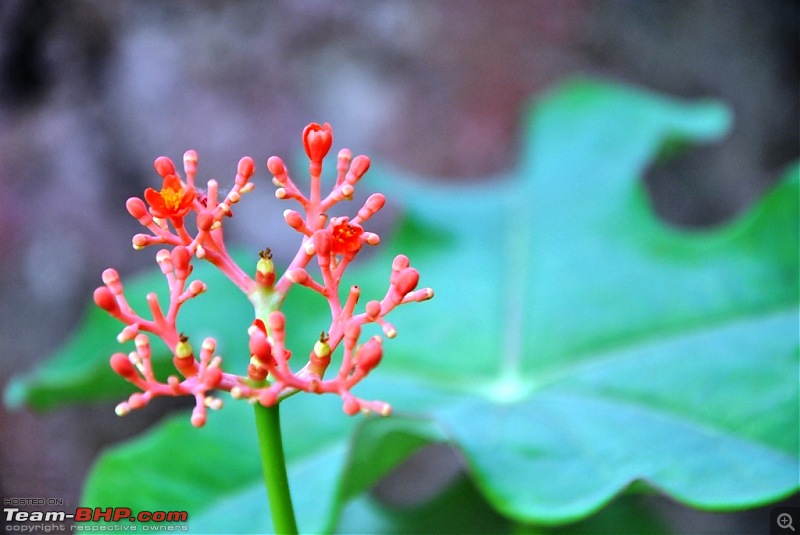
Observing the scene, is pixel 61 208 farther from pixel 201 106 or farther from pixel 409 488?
pixel 409 488

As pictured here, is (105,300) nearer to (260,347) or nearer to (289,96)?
(260,347)

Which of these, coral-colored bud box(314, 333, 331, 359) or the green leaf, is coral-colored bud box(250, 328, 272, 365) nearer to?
coral-colored bud box(314, 333, 331, 359)

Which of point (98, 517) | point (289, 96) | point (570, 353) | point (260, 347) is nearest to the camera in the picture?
point (260, 347)

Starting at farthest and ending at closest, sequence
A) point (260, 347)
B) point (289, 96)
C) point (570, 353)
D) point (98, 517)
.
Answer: point (289, 96) → point (570, 353) → point (98, 517) → point (260, 347)

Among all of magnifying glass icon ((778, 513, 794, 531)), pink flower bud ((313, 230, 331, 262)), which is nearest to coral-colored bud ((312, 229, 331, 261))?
pink flower bud ((313, 230, 331, 262))

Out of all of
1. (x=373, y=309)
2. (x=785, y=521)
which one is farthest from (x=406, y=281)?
(x=785, y=521)

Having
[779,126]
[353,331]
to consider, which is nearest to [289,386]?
[353,331]
